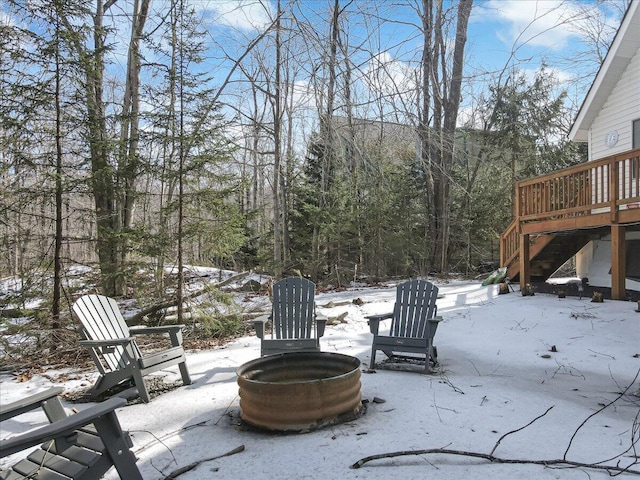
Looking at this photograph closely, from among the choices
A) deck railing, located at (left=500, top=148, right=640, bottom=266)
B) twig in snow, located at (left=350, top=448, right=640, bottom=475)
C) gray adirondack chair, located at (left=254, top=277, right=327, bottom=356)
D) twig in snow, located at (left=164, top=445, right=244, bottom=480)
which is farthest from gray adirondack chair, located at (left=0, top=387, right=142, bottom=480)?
deck railing, located at (left=500, top=148, right=640, bottom=266)

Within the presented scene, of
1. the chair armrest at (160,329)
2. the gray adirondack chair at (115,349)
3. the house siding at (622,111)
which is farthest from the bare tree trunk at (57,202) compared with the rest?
the house siding at (622,111)

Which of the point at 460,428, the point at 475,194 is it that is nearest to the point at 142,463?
the point at 460,428

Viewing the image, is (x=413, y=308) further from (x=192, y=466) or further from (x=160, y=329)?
(x=192, y=466)

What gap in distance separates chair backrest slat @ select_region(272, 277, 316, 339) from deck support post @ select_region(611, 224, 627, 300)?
223 inches

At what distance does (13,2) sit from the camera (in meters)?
5.07

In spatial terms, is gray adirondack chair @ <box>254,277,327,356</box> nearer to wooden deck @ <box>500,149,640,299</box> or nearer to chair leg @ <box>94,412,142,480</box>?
chair leg @ <box>94,412,142,480</box>

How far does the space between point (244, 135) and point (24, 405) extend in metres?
9.31

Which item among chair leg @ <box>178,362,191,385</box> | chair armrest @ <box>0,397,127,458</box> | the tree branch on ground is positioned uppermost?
chair armrest @ <box>0,397,127,458</box>

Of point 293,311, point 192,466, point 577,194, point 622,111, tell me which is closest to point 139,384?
point 192,466

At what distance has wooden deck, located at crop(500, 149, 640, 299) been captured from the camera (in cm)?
728

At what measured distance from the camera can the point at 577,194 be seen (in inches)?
320

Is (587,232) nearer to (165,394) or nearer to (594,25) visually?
(165,394)

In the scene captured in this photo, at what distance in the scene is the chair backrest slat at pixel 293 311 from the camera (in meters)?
5.16

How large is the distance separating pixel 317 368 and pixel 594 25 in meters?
19.8
